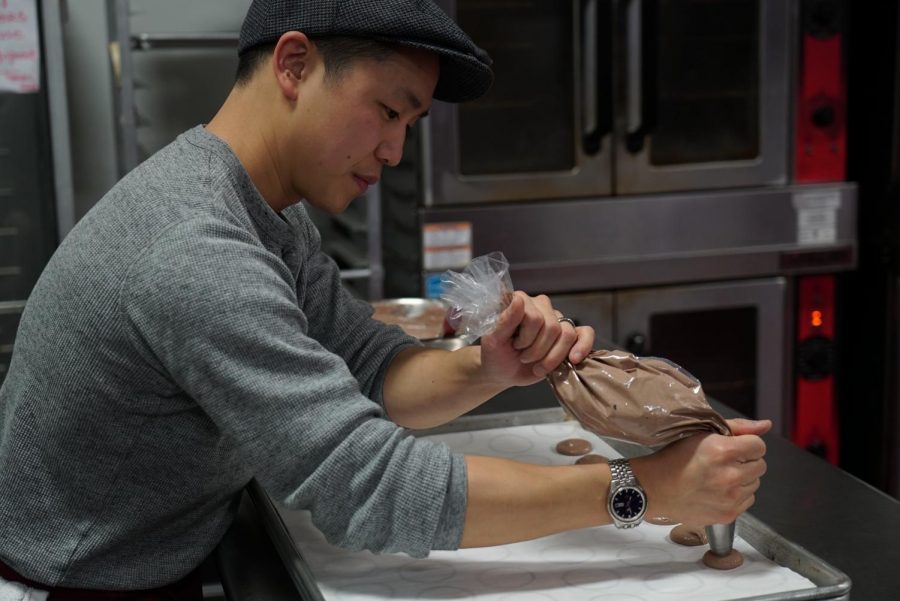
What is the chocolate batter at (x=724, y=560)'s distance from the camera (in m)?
1.17

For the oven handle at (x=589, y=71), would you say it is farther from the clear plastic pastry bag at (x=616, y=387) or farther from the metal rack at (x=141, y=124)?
the clear plastic pastry bag at (x=616, y=387)

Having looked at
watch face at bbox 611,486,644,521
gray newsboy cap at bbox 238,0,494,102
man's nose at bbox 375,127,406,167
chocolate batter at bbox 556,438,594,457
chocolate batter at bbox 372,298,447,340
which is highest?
gray newsboy cap at bbox 238,0,494,102

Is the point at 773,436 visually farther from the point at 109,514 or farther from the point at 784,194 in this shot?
the point at 784,194

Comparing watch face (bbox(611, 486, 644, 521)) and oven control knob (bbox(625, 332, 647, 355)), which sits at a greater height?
watch face (bbox(611, 486, 644, 521))

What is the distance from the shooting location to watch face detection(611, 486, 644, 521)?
1.20m

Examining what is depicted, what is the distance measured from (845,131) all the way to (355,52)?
2257mm

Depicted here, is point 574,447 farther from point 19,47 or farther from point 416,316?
point 19,47

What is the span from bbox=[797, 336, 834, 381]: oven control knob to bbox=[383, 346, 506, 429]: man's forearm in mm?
1895

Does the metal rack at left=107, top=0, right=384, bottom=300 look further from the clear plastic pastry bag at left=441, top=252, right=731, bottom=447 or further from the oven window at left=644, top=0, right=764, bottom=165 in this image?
the clear plastic pastry bag at left=441, top=252, right=731, bottom=447

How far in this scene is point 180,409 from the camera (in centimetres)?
123

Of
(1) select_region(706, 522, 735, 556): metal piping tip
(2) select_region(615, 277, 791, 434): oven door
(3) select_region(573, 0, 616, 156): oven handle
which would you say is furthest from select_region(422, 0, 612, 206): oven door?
(1) select_region(706, 522, 735, 556): metal piping tip

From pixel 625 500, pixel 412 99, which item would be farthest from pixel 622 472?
pixel 412 99

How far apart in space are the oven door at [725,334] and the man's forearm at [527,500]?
70.2 inches

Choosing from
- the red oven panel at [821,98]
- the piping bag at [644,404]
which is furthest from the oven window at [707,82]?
the piping bag at [644,404]
